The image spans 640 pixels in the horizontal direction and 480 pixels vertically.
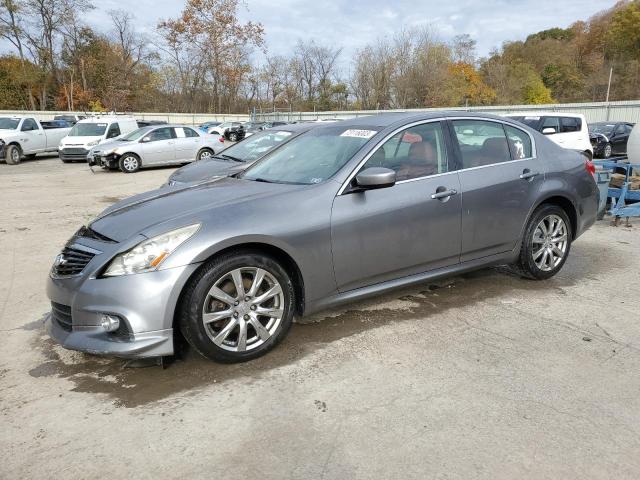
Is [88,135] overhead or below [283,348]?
overhead

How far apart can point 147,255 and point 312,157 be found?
1.68 metres

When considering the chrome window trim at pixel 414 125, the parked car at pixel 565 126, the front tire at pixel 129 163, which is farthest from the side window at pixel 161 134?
the chrome window trim at pixel 414 125

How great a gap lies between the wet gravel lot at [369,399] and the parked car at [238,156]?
4.49m

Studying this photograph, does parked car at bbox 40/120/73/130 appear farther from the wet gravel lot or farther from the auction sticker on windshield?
the auction sticker on windshield

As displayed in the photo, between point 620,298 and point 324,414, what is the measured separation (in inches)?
128

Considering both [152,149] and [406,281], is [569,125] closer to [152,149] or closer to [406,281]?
[406,281]

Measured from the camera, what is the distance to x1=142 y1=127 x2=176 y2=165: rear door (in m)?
16.6

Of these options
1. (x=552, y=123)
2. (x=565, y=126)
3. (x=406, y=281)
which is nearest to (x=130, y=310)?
(x=406, y=281)

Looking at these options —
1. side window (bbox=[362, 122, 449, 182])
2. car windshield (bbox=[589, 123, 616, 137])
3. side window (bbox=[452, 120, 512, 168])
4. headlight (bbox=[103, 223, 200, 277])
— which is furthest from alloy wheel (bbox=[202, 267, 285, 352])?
car windshield (bbox=[589, 123, 616, 137])

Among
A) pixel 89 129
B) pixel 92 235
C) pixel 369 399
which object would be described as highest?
pixel 89 129

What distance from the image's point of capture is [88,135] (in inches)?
794

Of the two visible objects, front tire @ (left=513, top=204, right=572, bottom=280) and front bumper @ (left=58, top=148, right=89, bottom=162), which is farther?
front bumper @ (left=58, top=148, right=89, bottom=162)

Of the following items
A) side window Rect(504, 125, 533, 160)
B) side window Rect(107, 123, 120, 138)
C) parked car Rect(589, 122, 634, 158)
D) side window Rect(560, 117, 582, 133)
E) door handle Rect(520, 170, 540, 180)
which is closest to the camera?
door handle Rect(520, 170, 540, 180)

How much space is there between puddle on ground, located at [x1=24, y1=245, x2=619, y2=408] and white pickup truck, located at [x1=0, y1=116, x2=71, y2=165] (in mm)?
18277
